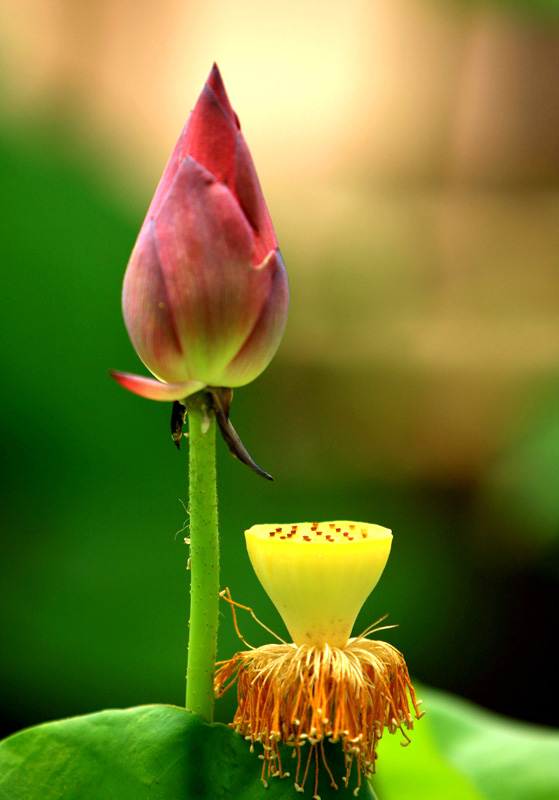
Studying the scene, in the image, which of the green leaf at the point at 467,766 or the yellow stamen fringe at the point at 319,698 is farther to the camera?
the green leaf at the point at 467,766

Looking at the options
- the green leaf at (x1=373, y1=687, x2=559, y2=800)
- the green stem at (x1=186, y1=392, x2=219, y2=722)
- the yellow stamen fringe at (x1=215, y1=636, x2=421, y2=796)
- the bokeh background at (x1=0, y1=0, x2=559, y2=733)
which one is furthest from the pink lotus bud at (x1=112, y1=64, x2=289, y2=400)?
the bokeh background at (x1=0, y1=0, x2=559, y2=733)


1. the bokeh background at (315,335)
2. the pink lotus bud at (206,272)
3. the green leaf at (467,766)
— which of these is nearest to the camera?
the pink lotus bud at (206,272)

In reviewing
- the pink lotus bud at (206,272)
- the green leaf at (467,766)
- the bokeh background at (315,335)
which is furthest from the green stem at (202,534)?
the bokeh background at (315,335)

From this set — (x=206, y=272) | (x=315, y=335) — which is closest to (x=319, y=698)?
(x=206, y=272)

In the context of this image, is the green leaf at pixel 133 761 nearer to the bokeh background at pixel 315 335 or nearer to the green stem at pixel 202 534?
the green stem at pixel 202 534

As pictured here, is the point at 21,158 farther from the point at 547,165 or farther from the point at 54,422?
the point at 547,165

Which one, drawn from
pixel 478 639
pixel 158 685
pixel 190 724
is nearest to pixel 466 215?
pixel 478 639

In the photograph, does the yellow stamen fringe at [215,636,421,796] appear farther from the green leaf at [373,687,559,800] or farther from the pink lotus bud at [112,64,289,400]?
the green leaf at [373,687,559,800]

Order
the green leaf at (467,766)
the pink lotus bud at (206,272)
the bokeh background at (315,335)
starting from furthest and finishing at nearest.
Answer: the bokeh background at (315,335) < the green leaf at (467,766) < the pink lotus bud at (206,272)
